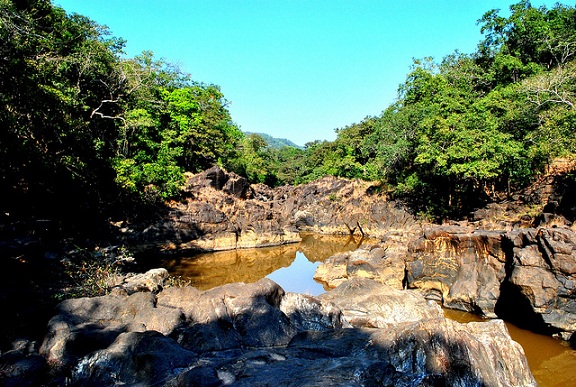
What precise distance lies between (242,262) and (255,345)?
13.6 meters

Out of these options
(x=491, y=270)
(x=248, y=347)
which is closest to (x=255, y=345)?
(x=248, y=347)

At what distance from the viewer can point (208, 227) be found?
2050 cm

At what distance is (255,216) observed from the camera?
22.8 meters

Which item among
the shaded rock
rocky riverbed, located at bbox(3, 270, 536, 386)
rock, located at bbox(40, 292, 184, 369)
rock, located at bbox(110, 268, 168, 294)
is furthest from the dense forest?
the shaded rock

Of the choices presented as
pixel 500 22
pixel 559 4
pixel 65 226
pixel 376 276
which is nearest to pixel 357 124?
pixel 500 22

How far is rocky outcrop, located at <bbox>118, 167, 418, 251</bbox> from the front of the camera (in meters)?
19.5

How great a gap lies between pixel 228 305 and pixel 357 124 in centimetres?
4051

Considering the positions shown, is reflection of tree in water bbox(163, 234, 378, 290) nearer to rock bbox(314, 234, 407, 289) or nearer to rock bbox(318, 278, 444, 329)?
rock bbox(314, 234, 407, 289)

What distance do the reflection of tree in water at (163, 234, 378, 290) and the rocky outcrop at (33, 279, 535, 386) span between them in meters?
8.44

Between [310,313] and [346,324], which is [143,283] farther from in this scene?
[346,324]

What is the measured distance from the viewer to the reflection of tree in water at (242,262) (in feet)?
51.2

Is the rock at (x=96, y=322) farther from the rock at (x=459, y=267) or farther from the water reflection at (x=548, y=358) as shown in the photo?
the rock at (x=459, y=267)

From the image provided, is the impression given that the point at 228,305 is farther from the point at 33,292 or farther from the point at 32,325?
the point at 33,292

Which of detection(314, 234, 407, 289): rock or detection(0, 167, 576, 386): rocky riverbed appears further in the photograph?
detection(314, 234, 407, 289): rock
